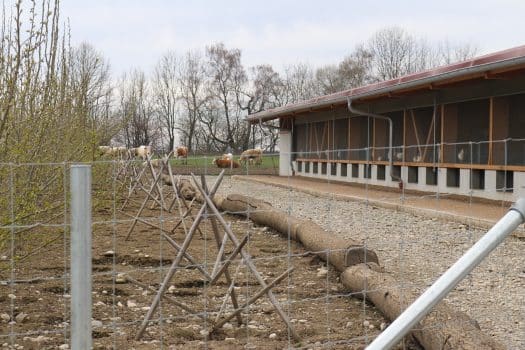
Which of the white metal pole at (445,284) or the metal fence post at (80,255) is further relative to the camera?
the metal fence post at (80,255)

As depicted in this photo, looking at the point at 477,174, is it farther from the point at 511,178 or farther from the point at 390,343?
the point at 390,343

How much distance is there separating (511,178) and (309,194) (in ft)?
18.0

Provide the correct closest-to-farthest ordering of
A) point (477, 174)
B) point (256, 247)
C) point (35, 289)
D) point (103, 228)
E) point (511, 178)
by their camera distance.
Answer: point (35, 289)
point (256, 247)
point (103, 228)
point (511, 178)
point (477, 174)

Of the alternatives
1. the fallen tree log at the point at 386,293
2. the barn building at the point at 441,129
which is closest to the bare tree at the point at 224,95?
the barn building at the point at 441,129

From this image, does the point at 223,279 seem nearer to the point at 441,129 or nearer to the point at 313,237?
the point at 313,237

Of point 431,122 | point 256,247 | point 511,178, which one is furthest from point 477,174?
point 256,247

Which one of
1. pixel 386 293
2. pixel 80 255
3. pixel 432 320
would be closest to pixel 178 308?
pixel 386 293

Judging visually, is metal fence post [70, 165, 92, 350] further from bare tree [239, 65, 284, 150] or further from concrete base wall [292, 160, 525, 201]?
bare tree [239, 65, 284, 150]

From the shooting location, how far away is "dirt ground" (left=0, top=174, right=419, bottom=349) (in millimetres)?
4250

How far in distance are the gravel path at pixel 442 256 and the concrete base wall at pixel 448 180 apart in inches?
32.4

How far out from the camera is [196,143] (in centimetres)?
4869

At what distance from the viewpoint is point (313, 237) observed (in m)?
7.53

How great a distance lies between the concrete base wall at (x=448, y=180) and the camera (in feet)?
35.6

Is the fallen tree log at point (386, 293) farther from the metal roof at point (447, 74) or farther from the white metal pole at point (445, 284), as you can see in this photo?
the metal roof at point (447, 74)
